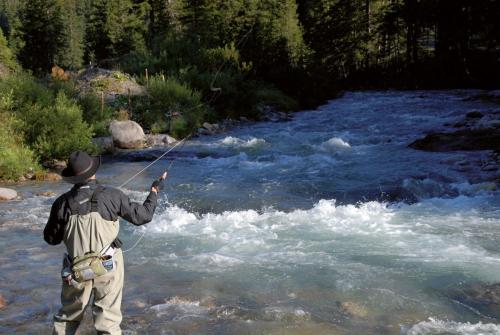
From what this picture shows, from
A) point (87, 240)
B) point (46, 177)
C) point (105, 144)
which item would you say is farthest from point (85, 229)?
point (105, 144)

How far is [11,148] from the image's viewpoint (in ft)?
44.4

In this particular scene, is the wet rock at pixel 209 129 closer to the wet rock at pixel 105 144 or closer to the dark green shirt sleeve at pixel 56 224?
→ the wet rock at pixel 105 144

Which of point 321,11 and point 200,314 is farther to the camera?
point 321,11

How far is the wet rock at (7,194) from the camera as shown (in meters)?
11.2

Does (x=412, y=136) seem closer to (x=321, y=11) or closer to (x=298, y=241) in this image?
(x=298, y=241)

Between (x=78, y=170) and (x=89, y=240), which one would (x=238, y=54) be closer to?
(x=78, y=170)

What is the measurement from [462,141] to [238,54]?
17.5m

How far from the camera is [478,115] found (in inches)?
792

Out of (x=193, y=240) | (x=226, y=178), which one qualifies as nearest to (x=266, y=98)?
(x=226, y=178)

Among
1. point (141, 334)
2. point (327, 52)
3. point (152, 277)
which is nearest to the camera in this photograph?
point (141, 334)

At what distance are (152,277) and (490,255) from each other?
4560mm

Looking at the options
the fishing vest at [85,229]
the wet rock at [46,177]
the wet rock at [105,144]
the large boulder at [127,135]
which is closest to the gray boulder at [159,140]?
the large boulder at [127,135]

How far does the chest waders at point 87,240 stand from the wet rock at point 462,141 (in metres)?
12.8

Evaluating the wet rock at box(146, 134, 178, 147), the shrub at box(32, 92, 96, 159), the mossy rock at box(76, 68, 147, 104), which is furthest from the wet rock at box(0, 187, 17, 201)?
the mossy rock at box(76, 68, 147, 104)
